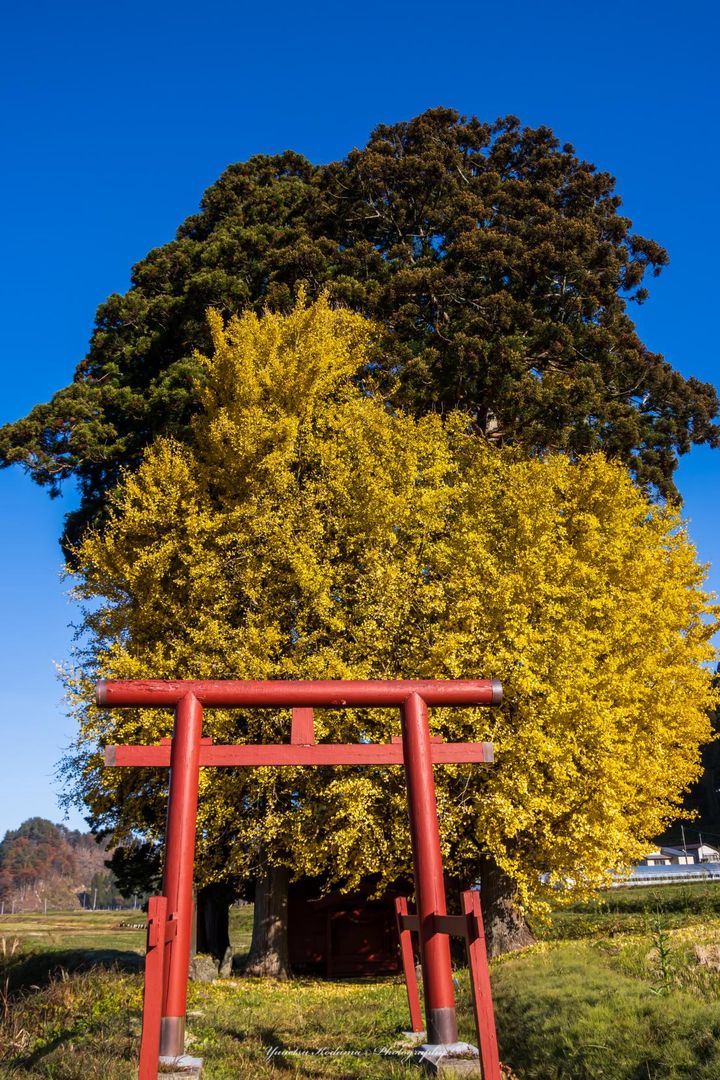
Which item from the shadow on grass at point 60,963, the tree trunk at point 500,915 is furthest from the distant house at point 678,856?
the shadow on grass at point 60,963

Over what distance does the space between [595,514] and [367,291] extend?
27.3 feet

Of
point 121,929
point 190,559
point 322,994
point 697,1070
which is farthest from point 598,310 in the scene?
point 121,929

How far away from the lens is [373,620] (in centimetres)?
1389

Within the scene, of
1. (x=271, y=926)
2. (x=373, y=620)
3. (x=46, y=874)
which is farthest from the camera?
(x=46, y=874)

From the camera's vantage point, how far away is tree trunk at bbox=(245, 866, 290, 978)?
1670 centimetres

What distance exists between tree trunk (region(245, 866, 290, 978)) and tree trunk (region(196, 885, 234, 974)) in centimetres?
170

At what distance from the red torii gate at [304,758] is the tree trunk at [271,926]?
9.07 metres

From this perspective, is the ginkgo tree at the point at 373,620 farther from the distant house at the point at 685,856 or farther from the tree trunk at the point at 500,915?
the distant house at the point at 685,856

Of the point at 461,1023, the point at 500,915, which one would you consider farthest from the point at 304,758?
the point at 500,915

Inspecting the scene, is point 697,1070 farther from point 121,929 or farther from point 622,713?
point 121,929

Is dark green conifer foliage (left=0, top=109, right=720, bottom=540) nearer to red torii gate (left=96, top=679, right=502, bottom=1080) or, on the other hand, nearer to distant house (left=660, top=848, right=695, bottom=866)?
red torii gate (left=96, top=679, right=502, bottom=1080)

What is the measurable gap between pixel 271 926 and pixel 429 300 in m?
15.4

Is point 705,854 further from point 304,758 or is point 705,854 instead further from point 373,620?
point 304,758

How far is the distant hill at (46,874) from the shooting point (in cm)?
13412
